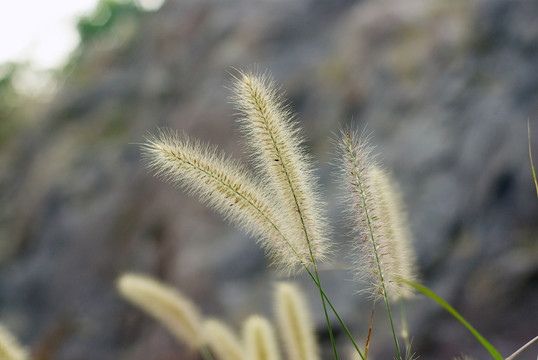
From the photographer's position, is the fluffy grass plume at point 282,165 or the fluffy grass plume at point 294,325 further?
the fluffy grass plume at point 294,325

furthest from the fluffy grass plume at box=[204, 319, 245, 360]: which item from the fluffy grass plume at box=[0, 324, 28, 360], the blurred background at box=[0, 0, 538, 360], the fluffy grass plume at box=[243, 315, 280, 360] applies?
the blurred background at box=[0, 0, 538, 360]

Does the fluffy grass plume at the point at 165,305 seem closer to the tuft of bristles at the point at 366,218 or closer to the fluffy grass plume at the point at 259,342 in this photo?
the fluffy grass plume at the point at 259,342

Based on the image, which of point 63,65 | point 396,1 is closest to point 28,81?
point 63,65

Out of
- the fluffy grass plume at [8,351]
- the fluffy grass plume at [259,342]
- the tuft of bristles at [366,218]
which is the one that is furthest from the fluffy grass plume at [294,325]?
the fluffy grass plume at [8,351]

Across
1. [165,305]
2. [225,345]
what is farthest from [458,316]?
[165,305]

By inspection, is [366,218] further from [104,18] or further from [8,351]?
[104,18]

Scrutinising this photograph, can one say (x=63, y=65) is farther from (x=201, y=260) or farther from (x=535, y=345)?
(x=535, y=345)
